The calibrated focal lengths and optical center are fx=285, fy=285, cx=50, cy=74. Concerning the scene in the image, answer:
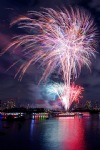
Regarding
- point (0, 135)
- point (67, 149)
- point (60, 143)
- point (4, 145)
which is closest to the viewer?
point (67, 149)

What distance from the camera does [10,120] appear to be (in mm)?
111625

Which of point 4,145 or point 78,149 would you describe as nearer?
point 78,149

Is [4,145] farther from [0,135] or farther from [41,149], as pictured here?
[0,135]

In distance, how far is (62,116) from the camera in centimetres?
16175

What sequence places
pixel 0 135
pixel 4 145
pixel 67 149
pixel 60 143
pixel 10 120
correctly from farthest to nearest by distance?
pixel 10 120
pixel 0 135
pixel 60 143
pixel 4 145
pixel 67 149

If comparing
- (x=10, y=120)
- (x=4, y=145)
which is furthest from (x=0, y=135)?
(x=10, y=120)

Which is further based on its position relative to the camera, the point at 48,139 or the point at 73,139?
the point at 73,139

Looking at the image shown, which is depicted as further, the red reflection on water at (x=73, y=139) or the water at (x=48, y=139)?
the water at (x=48, y=139)

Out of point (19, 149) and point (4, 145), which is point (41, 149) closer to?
point (19, 149)

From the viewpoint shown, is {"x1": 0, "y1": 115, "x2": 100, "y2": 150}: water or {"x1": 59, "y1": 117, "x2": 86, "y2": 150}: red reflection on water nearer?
{"x1": 59, "y1": 117, "x2": 86, "y2": 150}: red reflection on water

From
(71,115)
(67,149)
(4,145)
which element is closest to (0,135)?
(4,145)

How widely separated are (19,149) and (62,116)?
122 meters

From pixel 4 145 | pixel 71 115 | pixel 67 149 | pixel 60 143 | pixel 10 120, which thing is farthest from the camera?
pixel 71 115

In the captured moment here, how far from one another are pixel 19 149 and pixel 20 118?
7646 centimetres
